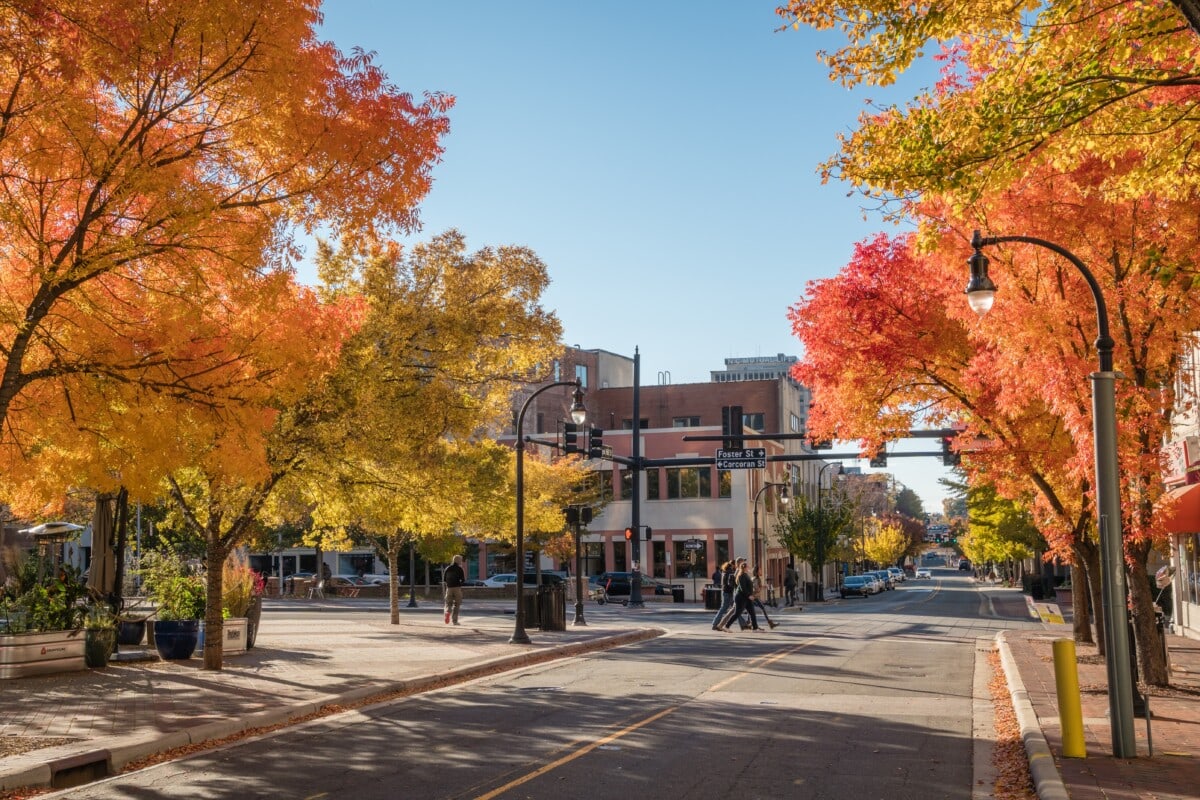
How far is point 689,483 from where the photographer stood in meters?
64.4

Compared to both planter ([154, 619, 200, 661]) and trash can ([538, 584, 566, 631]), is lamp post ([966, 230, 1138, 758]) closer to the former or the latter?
planter ([154, 619, 200, 661])

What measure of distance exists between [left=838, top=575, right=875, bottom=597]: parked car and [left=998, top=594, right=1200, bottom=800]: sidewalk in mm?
48282

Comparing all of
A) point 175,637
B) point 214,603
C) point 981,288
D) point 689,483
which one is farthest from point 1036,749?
point 689,483

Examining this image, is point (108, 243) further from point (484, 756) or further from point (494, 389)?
point (494, 389)

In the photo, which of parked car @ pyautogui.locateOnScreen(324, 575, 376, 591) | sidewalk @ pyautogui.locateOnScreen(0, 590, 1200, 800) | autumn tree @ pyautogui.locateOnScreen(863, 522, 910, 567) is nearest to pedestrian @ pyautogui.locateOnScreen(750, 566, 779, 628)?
sidewalk @ pyautogui.locateOnScreen(0, 590, 1200, 800)

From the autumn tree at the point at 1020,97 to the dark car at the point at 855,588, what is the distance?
5852 cm

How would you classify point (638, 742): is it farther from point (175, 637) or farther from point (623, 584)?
point (623, 584)

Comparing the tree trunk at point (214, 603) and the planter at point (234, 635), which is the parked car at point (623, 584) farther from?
the tree trunk at point (214, 603)

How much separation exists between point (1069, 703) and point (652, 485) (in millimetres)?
55141

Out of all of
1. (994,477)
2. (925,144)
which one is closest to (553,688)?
(994,477)

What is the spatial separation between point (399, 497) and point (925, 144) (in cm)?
1311

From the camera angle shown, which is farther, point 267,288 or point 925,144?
point 267,288

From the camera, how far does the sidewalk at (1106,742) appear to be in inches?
343

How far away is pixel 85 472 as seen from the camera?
14.6 metres
